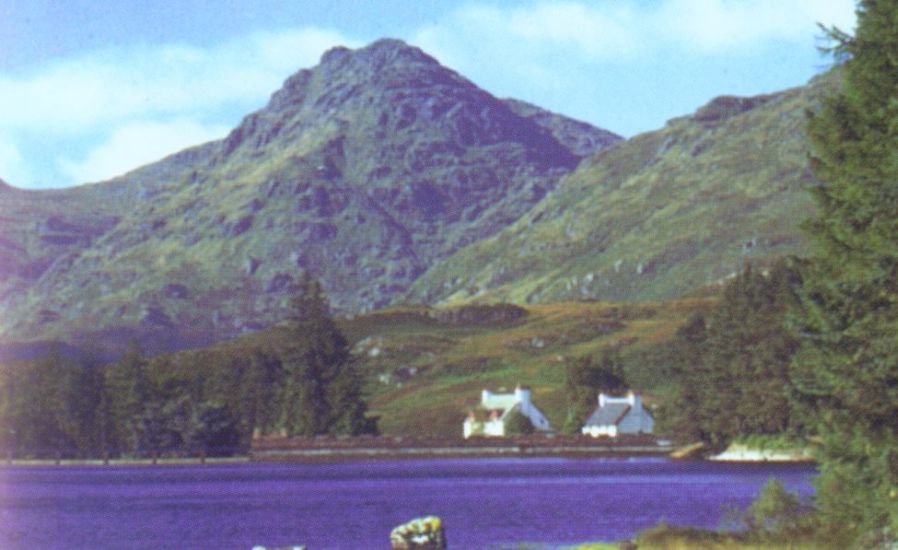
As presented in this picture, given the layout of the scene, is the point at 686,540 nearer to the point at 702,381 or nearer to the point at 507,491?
the point at 507,491

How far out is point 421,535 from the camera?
5719 cm

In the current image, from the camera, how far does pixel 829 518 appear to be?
44.5 m

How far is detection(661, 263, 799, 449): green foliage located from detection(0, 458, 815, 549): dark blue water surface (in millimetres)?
6940

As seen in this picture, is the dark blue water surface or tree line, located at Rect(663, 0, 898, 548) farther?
the dark blue water surface

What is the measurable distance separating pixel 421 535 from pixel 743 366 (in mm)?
114880

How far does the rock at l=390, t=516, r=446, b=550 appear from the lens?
5675cm

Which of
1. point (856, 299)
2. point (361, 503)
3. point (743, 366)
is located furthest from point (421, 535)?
point (743, 366)

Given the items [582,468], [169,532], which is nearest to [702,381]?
[582,468]

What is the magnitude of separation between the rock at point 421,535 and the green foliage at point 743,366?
101141 millimetres

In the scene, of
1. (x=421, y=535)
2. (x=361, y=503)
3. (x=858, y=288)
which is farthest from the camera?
(x=361, y=503)

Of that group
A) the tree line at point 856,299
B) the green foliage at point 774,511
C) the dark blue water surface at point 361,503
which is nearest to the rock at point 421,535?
the dark blue water surface at point 361,503

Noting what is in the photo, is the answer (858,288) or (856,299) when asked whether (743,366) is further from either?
(858,288)

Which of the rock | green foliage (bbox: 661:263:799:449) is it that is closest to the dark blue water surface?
green foliage (bbox: 661:263:799:449)

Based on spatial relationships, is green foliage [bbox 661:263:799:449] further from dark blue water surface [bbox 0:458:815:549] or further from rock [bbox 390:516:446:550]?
rock [bbox 390:516:446:550]
